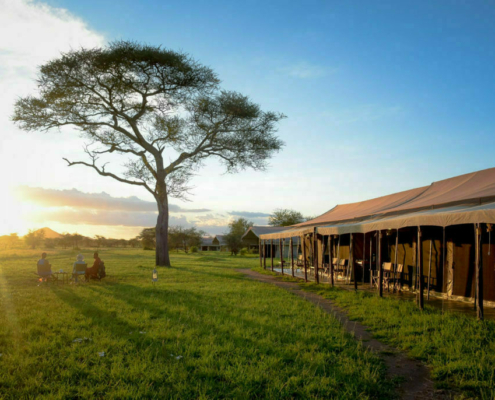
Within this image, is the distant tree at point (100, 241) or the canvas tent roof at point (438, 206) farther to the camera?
the distant tree at point (100, 241)

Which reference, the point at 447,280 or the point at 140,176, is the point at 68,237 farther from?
the point at 447,280

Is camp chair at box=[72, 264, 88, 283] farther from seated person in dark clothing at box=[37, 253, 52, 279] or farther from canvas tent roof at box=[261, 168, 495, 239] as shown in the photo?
canvas tent roof at box=[261, 168, 495, 239]

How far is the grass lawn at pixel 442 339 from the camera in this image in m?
4.40

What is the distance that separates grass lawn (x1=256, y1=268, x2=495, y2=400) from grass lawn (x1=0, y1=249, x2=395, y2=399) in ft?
2.46

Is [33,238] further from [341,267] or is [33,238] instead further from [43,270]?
[341,267]

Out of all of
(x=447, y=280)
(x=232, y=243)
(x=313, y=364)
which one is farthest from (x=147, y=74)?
(x=232, y=243)

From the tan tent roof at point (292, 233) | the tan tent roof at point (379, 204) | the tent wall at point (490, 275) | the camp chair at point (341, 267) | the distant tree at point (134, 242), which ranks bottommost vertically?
the distant tree at point (134, 242)

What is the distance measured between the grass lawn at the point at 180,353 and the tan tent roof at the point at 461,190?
5.67m

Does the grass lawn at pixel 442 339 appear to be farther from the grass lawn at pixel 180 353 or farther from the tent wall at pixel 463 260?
the tent wall at pixel 463 260

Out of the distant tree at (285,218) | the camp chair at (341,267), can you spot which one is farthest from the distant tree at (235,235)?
the camp chair at (341,267)

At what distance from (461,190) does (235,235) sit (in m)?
43.8

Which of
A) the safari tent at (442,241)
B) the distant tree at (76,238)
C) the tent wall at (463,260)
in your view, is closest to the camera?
the safari tent at (442,241)

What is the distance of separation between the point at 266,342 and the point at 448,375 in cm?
249

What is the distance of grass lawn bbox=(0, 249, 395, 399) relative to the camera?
13.4ft
